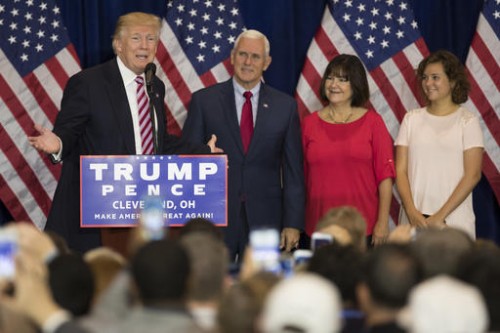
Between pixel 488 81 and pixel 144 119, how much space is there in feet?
9.63

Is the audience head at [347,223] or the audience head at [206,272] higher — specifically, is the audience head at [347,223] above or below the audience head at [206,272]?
below

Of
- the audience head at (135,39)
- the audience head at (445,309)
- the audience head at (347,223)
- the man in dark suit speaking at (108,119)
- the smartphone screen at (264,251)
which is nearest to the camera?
the audience head at (445,309)

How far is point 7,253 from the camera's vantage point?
3168mm

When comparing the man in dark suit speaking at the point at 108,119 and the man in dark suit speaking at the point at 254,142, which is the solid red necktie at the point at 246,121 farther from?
the man in dark suit speaking at the point at 108,119

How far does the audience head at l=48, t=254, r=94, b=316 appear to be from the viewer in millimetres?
3227

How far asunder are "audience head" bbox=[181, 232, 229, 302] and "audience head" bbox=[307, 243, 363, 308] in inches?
14.5

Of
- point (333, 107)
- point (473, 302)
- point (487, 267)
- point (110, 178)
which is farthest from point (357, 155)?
point (473, 302)

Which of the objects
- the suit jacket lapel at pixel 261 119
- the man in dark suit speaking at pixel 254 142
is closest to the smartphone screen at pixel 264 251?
the man in dark suit speaking at pixel 254 142

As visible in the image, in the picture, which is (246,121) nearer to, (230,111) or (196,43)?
(230,111)

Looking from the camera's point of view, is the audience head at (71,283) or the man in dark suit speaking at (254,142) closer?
the audience head at (71,283)

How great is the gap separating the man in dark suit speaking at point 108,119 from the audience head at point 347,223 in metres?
1.13

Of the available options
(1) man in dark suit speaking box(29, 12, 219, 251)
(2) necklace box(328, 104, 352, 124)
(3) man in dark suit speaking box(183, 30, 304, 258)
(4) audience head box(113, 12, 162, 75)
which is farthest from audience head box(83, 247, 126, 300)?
(2) necklace box(328, 104, 352, 124)

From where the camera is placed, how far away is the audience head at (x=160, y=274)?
296 cm

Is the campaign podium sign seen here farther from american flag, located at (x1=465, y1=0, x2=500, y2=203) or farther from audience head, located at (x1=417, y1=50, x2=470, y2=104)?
american flag, located at (x1=465, y1=0, x2=500, y2=203)
